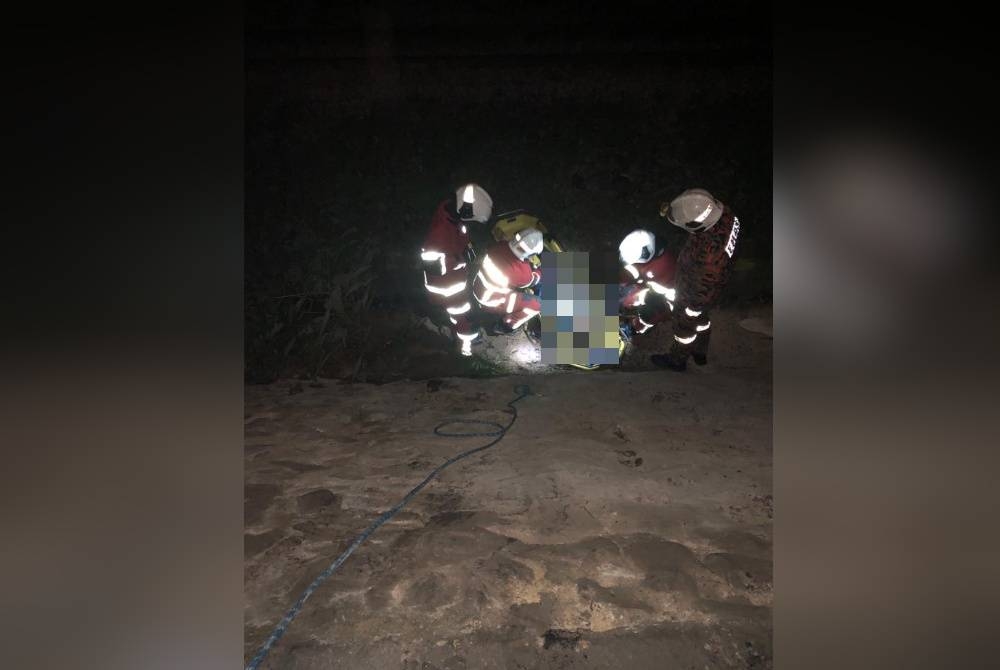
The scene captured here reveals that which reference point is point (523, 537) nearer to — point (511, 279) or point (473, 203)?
point (511, 279)

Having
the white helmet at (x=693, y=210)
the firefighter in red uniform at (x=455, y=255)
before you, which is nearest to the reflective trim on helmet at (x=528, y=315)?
the firefighter in red uniform at (x=455, y=255)

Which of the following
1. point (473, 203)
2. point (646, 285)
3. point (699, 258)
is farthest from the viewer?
point (473, 203)

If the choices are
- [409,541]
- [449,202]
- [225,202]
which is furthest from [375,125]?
[225,202]

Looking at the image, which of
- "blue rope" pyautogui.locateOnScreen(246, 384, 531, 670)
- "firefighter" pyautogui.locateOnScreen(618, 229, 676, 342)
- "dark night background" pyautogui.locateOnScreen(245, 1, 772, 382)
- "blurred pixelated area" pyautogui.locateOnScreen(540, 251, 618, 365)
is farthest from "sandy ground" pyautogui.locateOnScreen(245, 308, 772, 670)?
"dark night background" pyautogui.locateOnScreen(245, 1, 772, 382)

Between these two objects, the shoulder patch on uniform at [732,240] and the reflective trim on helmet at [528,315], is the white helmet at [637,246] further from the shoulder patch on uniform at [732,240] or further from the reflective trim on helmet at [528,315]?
the reflective trim on helmet at [528,315]

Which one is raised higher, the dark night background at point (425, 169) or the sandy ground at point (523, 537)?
the dark night background at point (425, 169)

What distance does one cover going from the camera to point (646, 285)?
12.6ft

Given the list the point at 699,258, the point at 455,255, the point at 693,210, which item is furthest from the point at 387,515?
the point at 693,210

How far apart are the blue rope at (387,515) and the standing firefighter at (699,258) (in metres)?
1.39

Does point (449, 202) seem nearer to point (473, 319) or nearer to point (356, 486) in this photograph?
point (473, 319)

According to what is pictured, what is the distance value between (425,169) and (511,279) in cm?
129

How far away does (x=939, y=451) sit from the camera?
67 centimetres

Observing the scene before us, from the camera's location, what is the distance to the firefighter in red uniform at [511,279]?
3748mm

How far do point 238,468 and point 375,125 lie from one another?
4104 millimetres
